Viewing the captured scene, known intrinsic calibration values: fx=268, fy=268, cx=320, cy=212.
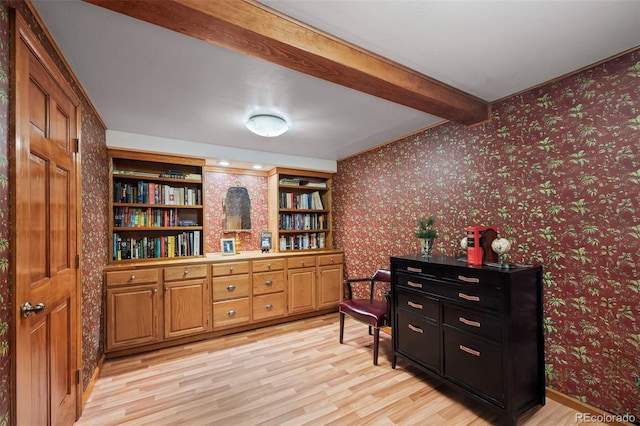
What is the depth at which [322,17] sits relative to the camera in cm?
135

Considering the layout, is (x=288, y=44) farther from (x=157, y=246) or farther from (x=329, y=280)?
(x=329, y=280)

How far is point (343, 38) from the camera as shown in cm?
152

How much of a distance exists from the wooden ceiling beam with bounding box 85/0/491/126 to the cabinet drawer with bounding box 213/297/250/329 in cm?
272

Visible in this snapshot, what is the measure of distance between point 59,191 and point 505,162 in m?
3.15

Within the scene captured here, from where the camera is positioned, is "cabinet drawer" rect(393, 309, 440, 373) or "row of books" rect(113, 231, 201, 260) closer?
"cabinet drawer" rect(393, 309, 440, 373)

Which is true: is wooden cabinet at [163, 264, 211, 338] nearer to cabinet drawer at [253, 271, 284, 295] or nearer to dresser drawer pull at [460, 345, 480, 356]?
cabinet drawer at [253, 271, 284, 295]

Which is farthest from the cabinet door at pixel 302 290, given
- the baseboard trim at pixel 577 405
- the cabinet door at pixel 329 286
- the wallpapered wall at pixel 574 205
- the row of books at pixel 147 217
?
the baseboard trim at pixel 577 405

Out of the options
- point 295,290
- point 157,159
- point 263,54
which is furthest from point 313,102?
point 295,290

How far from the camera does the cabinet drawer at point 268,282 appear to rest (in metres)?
3.40

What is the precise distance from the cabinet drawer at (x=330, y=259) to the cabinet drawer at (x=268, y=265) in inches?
23.4

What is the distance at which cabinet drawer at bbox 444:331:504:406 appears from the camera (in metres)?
1.74

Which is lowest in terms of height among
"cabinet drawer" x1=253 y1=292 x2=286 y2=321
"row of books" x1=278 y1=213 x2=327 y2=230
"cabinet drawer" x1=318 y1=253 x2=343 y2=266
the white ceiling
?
"cabinet drawer" x1=253 y1=292 x2=286 y2=321

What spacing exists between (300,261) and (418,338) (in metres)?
1.87

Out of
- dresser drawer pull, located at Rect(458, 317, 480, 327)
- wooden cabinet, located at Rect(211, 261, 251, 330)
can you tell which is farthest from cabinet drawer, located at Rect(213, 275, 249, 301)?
dresser drawer pull, located at Rect(458, 317, 480, 327)
